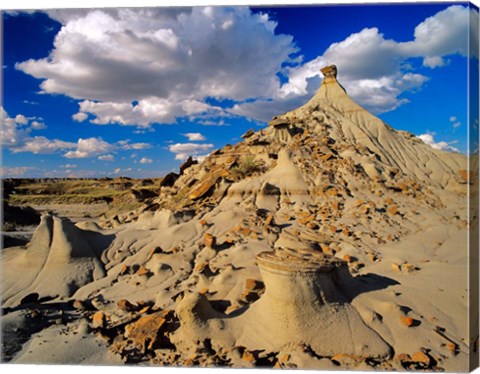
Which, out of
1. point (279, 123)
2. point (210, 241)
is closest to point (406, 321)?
point (210, 241)

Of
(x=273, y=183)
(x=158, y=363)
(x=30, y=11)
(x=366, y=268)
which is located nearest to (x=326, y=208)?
(x=273, y=183)

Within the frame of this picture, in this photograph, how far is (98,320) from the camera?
4879mm

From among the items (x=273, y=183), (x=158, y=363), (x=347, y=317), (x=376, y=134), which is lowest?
(x=158, y=363)

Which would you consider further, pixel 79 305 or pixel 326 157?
pixel 326 157

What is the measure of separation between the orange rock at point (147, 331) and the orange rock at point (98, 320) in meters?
0.46

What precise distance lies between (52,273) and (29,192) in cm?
261

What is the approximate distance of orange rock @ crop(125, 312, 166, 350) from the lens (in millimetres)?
4207

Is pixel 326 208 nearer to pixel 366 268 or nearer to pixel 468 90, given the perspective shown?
pixel 366 268

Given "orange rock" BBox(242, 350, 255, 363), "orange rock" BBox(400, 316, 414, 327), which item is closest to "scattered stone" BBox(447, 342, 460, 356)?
"orange rock" BBox(400, 316, 414, 327)

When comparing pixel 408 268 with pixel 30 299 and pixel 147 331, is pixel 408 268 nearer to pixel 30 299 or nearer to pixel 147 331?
pixel 147 331

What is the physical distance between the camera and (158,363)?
402 cm

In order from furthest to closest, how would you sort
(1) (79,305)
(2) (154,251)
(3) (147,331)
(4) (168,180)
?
(4) (168,180), (2) (154,251), (1) (79,305), (3) (147,331)

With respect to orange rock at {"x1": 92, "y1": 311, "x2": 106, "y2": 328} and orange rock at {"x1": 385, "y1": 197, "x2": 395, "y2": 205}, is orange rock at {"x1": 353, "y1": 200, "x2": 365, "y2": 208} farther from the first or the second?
orange rock at {"x1": 92, "y1": 311, "x2": 106, "y2": 328}

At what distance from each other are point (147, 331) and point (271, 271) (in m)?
1.63
